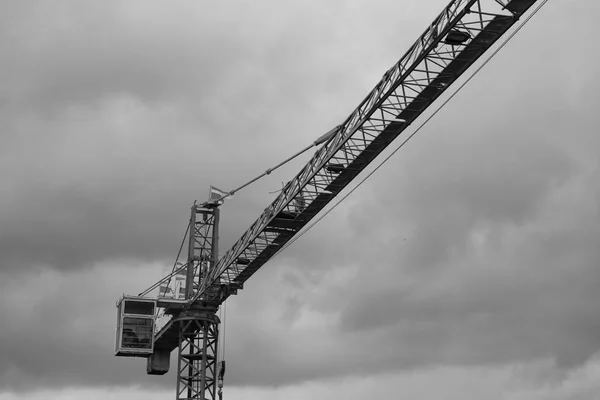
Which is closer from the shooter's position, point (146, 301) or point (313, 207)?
point (313, 207)

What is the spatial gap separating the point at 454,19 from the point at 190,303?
1659 inches

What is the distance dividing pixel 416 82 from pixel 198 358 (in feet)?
130

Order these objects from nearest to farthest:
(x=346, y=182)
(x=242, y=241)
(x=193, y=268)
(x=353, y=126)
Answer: (x=353, y=126) → (x=346, y=182) → (x=242, y=241) → (x=193, y=268)

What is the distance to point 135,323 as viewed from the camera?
88438 mm

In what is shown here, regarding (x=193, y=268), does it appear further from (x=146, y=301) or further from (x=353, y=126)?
(x=353, y=126)

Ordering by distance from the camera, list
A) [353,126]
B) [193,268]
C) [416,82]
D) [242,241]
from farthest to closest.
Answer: [193,268]
[242,241]
[353,126]
[416,82]

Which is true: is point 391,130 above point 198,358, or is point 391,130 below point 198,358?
above

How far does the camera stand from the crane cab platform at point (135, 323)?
88188mm

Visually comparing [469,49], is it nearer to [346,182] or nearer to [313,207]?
[346,182]

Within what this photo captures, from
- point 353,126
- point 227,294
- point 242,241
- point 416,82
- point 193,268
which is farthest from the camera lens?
point 193,268

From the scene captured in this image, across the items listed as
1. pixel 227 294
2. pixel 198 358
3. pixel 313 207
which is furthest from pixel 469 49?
pixel 198 358

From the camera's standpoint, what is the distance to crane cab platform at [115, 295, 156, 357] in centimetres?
8819

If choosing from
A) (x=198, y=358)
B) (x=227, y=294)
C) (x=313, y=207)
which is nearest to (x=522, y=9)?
(x=313, y=207)

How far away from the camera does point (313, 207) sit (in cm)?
6794
